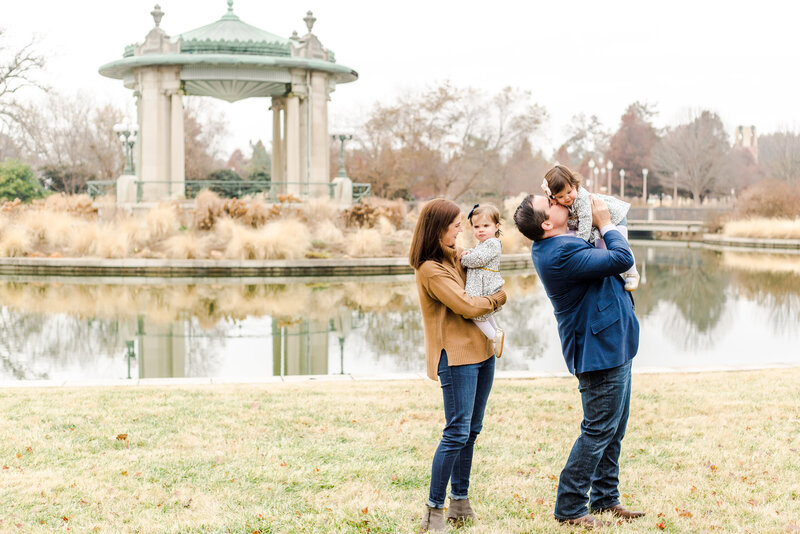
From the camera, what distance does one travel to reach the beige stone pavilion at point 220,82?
88.6 feet

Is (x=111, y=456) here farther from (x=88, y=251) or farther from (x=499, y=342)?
(x=88, y=251)

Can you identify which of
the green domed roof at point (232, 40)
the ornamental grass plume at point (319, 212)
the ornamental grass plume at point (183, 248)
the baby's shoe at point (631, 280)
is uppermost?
the green domed roof at point (232, 40)

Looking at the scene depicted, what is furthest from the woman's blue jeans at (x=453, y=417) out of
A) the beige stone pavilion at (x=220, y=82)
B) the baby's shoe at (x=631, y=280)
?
the beige stone pavilion at (x=220, y=82)

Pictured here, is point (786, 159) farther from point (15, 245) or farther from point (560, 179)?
point (560, 179)

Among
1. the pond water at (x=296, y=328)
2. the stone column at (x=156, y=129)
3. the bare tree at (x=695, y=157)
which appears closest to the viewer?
the pond water at (x=296, y=328)

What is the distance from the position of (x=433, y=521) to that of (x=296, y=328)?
7.77 metres

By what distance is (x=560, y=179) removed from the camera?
3930 mm

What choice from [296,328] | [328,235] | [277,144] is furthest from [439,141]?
[296,328]

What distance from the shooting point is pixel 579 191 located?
4.05 metres

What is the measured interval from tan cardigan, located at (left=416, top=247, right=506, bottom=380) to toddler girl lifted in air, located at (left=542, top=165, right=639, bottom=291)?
1.67ft

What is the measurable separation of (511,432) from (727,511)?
1.78 m

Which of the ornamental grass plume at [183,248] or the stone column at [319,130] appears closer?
the ornamental grass plume at [183,248]

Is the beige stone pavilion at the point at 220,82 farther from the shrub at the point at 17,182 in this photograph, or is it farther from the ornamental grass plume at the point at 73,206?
the shrub at the point at 17,182

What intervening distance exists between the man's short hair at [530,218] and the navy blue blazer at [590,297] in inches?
2.8
